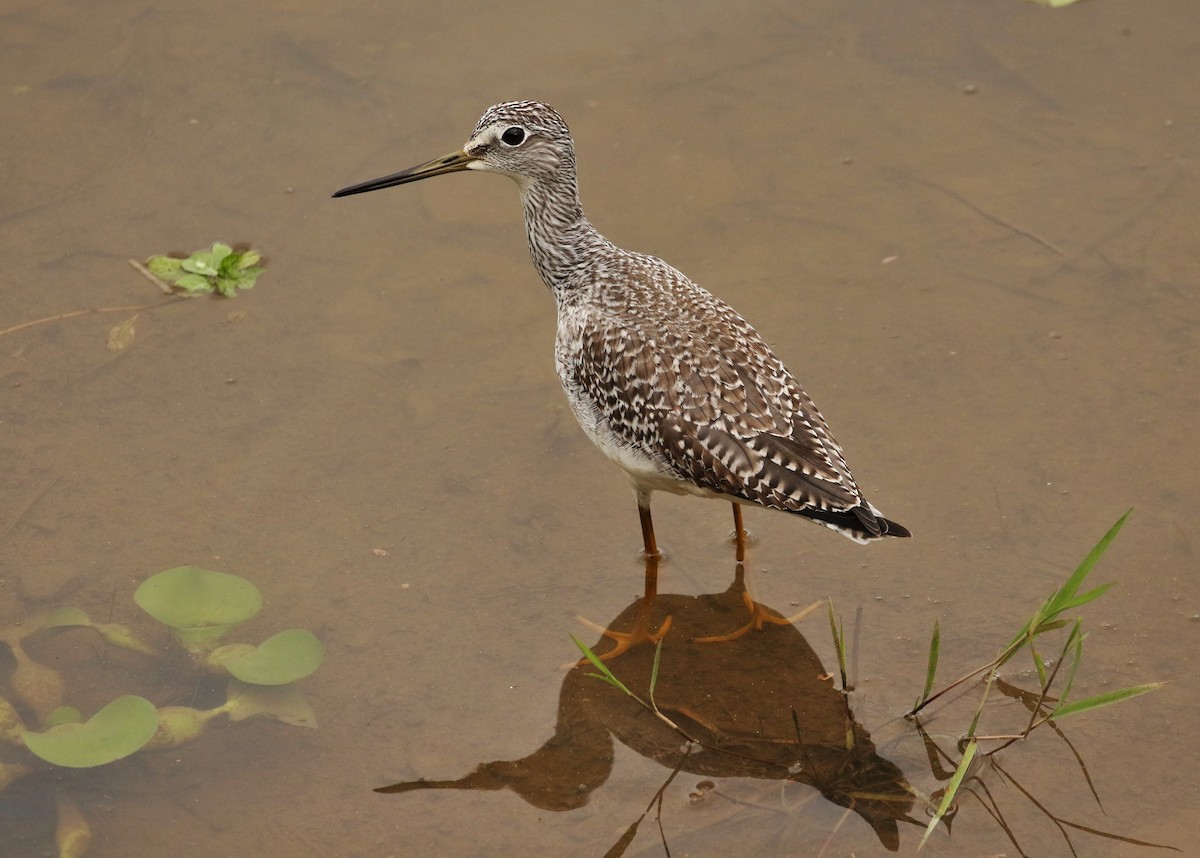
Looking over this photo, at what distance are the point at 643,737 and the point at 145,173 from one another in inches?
194

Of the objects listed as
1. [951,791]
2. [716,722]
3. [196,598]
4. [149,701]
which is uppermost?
[951,791]

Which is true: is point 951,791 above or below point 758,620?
above

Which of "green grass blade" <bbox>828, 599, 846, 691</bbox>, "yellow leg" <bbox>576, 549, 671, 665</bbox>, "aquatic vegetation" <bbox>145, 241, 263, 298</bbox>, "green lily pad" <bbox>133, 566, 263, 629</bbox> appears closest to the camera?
"green grass blade" <bbox>828, 599, 846, 691</bbox>

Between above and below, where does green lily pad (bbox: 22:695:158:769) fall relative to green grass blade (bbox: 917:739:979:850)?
below

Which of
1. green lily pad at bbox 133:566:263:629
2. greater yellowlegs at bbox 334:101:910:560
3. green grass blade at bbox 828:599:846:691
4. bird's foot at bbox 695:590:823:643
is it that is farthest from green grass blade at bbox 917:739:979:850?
green lily pad at bbox 133:566:263:629

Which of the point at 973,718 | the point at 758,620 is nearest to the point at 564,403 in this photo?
the point at 758,620

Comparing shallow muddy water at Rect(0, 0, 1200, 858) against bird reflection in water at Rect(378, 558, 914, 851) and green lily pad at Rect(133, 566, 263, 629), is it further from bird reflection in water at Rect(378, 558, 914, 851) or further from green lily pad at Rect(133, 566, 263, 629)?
green lily pad at Rect(133, 566, 263, 629)

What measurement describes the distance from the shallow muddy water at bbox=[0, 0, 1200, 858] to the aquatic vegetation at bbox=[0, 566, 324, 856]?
3.4 inches

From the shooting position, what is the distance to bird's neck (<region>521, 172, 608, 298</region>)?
6609 millimetres

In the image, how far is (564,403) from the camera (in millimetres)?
7094

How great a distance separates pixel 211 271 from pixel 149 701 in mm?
2815

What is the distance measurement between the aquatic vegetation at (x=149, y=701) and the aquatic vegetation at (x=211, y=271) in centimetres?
210

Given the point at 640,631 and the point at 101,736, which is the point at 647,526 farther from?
the point at 101,736

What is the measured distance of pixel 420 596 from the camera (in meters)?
6.18
